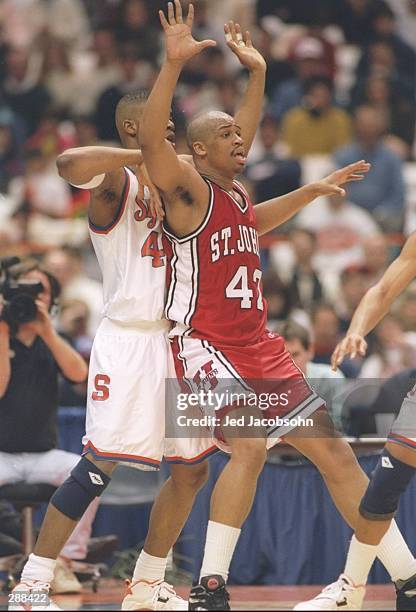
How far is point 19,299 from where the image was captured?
23.9ft

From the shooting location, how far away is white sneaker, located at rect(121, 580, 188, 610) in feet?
19.4

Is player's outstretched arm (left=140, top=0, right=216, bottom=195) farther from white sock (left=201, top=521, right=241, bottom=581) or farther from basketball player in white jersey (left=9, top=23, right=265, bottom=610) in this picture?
white sock (left=201, top=521, right=241, bottom=581)

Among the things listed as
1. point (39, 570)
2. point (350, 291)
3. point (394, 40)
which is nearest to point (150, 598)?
point (39, 570)

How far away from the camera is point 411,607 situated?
5.76 metres

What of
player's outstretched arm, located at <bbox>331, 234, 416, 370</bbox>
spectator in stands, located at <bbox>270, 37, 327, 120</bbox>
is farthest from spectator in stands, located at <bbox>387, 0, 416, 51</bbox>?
player's outstretched arm, located at <bbox>331, 234, 416, 370</bbox>

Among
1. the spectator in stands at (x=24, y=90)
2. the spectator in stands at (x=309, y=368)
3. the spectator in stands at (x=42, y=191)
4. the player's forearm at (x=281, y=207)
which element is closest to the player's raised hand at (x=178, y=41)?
the player's forearm at (x=281, y=207)

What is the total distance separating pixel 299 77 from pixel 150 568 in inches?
357

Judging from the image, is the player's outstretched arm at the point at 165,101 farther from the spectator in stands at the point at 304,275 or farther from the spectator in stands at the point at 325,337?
Result: the spectator in stands at the point at 304,275

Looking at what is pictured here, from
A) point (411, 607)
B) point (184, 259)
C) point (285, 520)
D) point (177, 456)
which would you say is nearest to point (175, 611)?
point (177, 456)

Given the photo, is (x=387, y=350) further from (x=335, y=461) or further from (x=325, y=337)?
(x=335, y=461)

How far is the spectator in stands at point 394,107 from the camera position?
1343cm

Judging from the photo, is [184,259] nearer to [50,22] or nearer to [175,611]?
[175,611]

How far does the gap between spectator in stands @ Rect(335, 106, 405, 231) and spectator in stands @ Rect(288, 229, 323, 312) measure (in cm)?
85

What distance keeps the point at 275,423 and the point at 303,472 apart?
2.37m
